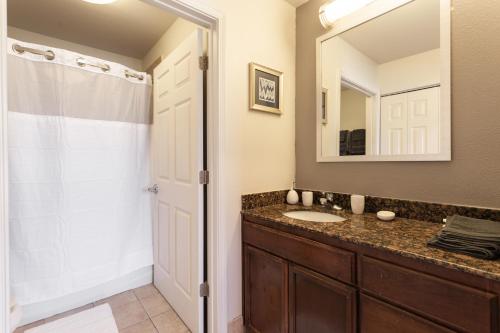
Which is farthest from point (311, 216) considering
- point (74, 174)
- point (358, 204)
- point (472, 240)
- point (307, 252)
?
point (74, 174)

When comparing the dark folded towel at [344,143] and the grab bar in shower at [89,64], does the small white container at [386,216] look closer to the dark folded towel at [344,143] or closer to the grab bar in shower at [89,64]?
the dark folded towel at [344,143]

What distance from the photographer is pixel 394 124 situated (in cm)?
132

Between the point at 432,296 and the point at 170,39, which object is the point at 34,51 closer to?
the point at 170,39

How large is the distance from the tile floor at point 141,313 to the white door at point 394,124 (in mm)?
1783

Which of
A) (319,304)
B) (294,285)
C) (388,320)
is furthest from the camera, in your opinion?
(294,285)

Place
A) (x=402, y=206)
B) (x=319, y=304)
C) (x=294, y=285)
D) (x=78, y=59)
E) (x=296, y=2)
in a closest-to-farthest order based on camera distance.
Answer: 1. (x=319, y=304)
2. (x=294, y=285)
3. (x=402, y=206)
4. (x=296, y=2)
5. (x=78, y=59)

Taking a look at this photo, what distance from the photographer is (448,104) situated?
1.12 meters

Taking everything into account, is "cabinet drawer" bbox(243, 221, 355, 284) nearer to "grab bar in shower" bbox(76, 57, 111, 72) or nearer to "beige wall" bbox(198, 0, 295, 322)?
"beige wall" bbox(198, 0, 295, 322)

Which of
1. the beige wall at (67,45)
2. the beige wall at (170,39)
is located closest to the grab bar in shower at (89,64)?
the beige wall at (170,39)

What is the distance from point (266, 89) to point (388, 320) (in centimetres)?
138

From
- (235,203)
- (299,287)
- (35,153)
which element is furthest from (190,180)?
(35,153)

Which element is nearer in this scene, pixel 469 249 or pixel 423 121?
pixel 469 249

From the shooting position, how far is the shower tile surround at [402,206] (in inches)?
41.8

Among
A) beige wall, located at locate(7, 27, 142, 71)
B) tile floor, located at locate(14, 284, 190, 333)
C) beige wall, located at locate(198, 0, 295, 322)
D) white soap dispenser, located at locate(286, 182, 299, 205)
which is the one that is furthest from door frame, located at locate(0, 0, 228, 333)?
beige wall, located at locate(7, 27, 142, 71)
